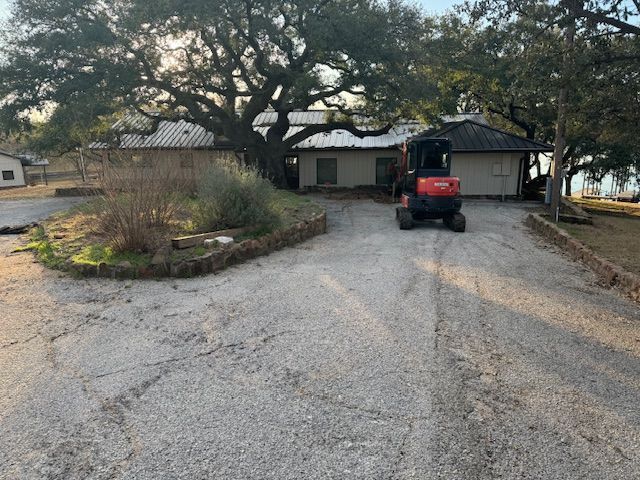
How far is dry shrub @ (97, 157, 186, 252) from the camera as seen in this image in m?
7.34

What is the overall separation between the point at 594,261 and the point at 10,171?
5105cm

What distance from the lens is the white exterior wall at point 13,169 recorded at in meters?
41.7

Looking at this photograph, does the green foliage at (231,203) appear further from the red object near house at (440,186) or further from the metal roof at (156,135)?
the metal roof at (156,135)

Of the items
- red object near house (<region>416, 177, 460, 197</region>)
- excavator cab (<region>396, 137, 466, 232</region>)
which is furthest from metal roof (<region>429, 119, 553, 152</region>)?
red object near house (<region>416, 177, 460, 197</region>)

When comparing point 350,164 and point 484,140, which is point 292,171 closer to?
point 350,164

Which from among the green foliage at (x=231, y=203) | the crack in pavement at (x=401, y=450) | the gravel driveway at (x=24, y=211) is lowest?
the crack in pavement at (x=401, y=450)

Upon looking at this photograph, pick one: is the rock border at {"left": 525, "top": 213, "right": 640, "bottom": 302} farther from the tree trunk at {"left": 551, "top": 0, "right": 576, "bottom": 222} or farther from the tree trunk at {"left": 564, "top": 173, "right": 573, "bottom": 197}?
the tree trunk at {"left": 564, "top": 173, "right": 573, "bottom": 197}

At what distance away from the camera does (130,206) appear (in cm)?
735

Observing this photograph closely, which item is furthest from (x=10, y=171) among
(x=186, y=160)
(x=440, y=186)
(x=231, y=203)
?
(x=440, y=186)

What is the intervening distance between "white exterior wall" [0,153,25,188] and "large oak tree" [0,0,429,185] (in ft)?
108

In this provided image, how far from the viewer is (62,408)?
331 cm

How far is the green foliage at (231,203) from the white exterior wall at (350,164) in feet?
45.0

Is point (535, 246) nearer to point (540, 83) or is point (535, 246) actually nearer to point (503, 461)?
point (540, 83)

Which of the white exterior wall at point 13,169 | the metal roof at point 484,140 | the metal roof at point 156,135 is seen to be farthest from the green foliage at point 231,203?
the white exterior wall at point 13,169
